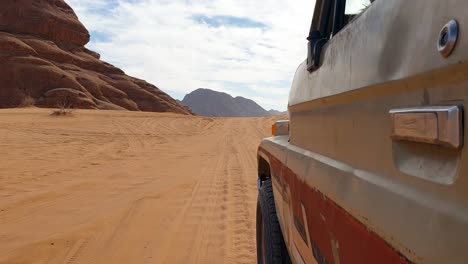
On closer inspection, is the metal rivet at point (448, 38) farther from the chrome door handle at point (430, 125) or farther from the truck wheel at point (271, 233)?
the truck wheel at point (271, 233)

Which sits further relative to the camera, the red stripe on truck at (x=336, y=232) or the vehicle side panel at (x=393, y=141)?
the red stripe on truck at (x=336, y=232)

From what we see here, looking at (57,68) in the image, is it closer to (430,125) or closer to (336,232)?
(336,232)

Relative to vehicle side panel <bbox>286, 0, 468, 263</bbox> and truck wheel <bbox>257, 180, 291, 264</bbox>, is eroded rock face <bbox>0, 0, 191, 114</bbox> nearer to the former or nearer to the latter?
truck wheel <bbox>257, 180, 291, 264</bbox>

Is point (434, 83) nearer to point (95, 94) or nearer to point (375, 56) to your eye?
point (375, 56)

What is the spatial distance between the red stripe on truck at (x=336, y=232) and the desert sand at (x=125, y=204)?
2932 mm

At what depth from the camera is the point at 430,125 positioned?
102 centimetres

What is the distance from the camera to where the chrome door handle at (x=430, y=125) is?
3.07 ft

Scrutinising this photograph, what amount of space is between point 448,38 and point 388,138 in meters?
0.35

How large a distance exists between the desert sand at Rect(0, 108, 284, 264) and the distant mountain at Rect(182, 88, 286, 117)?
150 meters

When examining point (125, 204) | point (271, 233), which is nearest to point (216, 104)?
point (125, 204)

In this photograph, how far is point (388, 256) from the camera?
3.74ft

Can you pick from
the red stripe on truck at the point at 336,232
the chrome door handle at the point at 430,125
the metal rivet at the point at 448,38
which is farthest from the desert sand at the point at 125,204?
the metal rivet at the point at 448,38

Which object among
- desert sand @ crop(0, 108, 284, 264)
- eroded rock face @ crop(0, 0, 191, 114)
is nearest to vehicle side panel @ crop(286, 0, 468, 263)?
desert sand @ crop(0, 108, 284, 264)

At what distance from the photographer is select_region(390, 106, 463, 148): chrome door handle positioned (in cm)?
94
